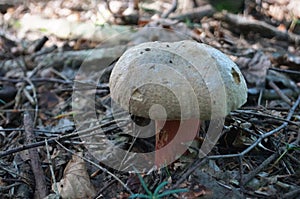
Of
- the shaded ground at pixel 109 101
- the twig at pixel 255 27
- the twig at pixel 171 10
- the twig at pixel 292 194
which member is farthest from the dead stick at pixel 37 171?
the twig at pixel 255 27

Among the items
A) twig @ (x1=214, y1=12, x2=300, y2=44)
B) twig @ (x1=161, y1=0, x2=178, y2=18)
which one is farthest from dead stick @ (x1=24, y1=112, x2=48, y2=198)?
twig @ (x1=214, y1=12, x2=300, y2=44)

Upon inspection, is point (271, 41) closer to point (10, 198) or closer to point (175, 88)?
point (175, 88)

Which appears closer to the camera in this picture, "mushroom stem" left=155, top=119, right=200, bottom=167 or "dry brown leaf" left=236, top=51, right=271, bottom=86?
"mushroom stem" left=155, top=119, right=200, bottom=167

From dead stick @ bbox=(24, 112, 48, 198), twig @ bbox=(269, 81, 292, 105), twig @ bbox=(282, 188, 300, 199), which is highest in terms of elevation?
twig @ bbox=(282, 188, 300, 199)

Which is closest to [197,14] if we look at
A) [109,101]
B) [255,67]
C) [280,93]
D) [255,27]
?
[255,27]

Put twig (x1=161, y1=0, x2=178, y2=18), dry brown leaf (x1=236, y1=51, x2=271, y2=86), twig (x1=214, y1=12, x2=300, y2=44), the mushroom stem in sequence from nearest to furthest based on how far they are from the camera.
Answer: the mushroom stem < dry brown leaf (x1=236, y1=51, x2=271, y2=86) < twig (x1=214, y1=12, x2=300, y2=44) < twig (x1=161, y1=0, x2=178, y2=18)

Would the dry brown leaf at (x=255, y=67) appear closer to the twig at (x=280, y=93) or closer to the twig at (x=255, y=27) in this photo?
the twig at (x=280, y=93)

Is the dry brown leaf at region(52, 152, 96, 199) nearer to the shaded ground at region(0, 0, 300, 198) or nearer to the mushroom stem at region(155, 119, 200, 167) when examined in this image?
the shaded ground at region(0, 0, 300, 198)

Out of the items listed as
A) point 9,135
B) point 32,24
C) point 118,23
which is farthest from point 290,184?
point 32,24
